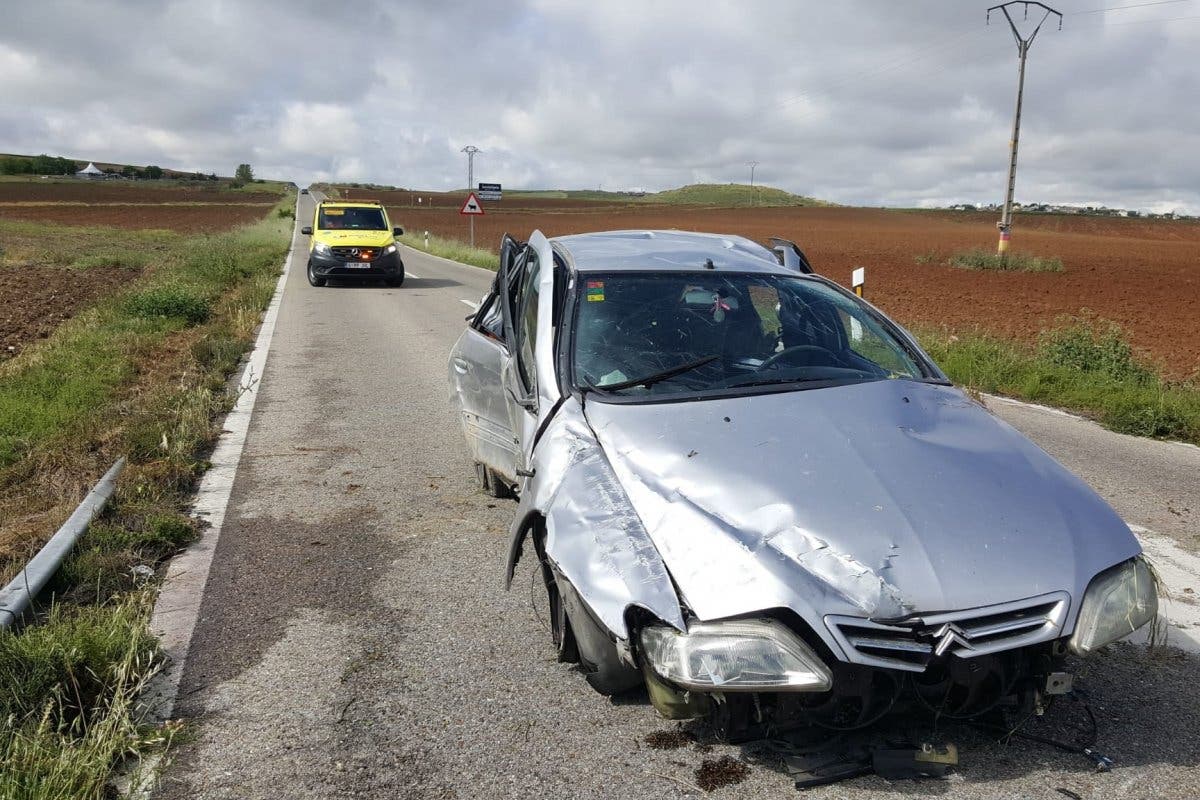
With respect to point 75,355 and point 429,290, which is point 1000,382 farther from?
point 429,290

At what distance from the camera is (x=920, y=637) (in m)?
2.72

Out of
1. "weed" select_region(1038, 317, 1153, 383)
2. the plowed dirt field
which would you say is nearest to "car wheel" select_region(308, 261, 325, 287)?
"weed" select_region(1038, 317, 1153, 383)

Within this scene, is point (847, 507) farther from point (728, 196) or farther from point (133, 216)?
point (728, 196)

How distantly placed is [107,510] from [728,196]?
7043 inches

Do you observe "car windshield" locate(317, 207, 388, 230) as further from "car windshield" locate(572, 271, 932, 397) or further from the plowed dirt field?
the plowed dirt field

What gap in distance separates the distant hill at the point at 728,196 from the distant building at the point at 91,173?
90349 mm

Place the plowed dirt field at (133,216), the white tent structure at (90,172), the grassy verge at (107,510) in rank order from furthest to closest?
the white tent structure at (90,172) → the plowed dirt field at (133,216) → the grassy verge at (107,510)

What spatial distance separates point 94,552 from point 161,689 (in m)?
1.41

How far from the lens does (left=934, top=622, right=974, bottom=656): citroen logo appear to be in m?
2.70

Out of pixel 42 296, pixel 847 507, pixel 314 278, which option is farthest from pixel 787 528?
pixel 42 296

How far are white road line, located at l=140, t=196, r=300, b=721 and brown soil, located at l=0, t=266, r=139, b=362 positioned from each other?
6.87 metres

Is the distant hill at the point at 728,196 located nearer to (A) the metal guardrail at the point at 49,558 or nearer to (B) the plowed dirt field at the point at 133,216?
(B) the plowed dirt field at the point at 133,216

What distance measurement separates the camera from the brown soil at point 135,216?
58.5 m

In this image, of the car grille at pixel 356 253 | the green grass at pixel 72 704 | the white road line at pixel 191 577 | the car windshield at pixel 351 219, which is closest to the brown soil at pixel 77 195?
the car windshield at pixel 351 219
